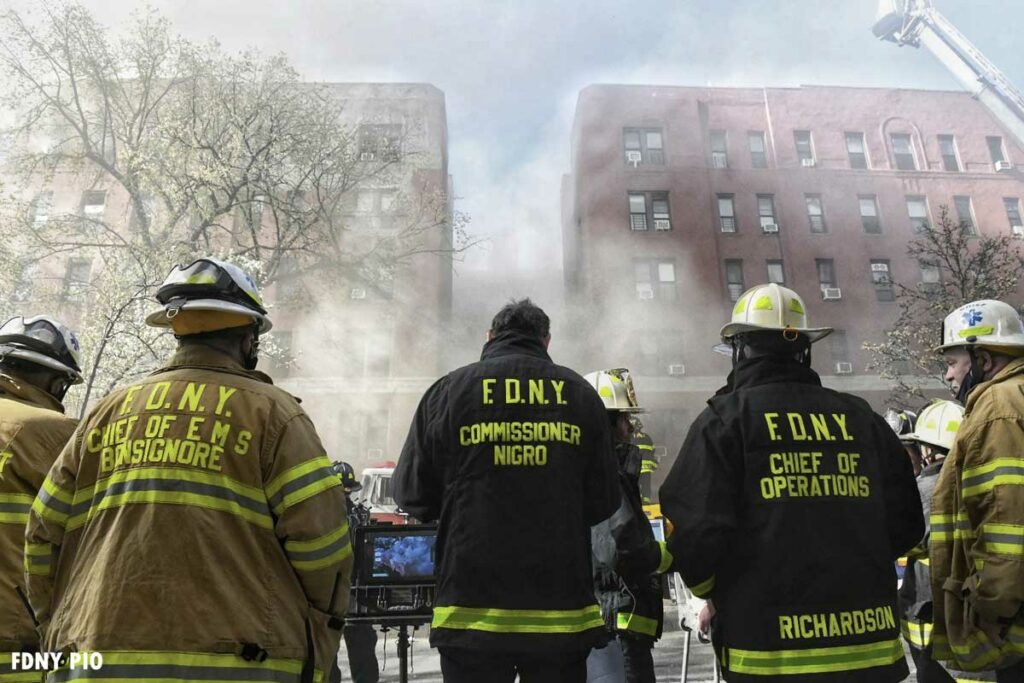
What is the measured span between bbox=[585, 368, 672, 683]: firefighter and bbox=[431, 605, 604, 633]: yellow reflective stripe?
1.72 ft

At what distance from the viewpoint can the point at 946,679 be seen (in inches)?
120

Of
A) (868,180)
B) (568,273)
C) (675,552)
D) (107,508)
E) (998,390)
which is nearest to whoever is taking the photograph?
(107,508)

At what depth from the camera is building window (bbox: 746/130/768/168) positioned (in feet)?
75.8

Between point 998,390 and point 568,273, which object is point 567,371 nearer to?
point 998,390

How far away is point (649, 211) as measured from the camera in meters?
22.2

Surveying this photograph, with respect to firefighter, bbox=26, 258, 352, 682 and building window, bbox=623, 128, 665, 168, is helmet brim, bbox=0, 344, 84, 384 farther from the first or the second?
building window, bbox=623, 128, 665, 168

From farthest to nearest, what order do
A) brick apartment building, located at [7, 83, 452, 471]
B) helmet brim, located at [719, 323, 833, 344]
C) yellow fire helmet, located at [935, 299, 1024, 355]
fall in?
1. brick apartment building, located at [7, 83, 452, 471]
2. yellow fire helmet, located at [935, 299, 1024, 355]
3. helmet brim, located at [719, 323, 833, 344]

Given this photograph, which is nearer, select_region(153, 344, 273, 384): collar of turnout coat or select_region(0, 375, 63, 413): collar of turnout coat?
select_region(153, 344, 273, 384): collar of turnout coat

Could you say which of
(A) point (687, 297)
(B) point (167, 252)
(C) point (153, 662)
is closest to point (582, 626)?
(C) point (153, 662)

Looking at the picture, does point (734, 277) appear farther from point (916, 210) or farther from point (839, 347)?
point (916, 210)

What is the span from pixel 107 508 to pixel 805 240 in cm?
2375

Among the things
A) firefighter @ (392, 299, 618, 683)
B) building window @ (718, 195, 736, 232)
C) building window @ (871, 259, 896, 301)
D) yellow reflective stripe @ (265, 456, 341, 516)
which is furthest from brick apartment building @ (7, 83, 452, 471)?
yellow reflective stripe @ (265, 456, 341, 516)

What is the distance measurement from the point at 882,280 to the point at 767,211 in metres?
4.48

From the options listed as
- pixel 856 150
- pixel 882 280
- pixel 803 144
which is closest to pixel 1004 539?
pixel 882 280
